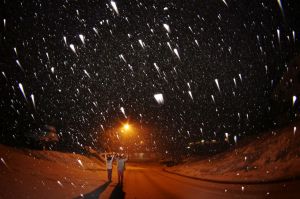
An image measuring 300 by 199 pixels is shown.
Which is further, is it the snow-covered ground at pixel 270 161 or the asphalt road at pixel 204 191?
the snow-covered ground at pixel 270 161

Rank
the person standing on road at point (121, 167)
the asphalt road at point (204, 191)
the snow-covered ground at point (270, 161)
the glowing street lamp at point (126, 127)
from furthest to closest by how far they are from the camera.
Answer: the glowing street lamp at point (126, 127)
the person standing on road at point (121, 167)
the snow-covered ground at point (270, 161)
the asphalt road at point (204, 191)

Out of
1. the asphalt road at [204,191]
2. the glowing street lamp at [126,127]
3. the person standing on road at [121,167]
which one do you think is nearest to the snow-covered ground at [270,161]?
the asphalt road at [204,191]

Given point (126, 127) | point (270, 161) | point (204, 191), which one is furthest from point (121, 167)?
point (126, 127)

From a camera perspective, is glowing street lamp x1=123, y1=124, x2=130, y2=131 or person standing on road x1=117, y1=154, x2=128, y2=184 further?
glowing street lamp x1=123, y1=124, x2=130, y2=131

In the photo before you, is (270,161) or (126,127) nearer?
(270,161)

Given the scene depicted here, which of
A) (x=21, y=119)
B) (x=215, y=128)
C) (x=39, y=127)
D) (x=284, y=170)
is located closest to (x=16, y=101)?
(x=21, y=119)

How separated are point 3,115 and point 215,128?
30410 mm

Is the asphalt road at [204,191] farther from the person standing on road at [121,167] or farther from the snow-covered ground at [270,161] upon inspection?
the snow-covered ground at [270,161]

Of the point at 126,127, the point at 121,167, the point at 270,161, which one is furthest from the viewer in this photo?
the point at 126,127

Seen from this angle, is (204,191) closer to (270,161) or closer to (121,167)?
(121,167)

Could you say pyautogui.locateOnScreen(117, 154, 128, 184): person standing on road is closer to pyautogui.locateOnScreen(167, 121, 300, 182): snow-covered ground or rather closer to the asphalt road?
the asphalt road

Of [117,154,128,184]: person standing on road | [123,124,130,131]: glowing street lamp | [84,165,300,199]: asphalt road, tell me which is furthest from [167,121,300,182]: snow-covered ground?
[123,124,130,131]: glowing street lamp

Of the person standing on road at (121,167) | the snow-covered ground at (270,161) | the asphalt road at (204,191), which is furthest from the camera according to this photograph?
the person standing on road at (121,167)

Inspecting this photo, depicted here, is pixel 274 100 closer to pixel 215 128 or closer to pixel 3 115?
pixel 215 128
